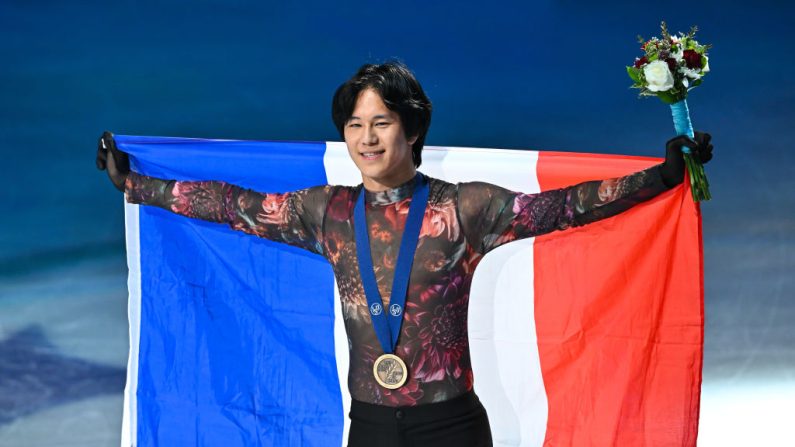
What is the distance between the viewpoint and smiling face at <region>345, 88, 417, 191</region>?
8.96 feet

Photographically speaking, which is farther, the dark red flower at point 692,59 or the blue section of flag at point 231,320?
the blue section of flag at point 231,320

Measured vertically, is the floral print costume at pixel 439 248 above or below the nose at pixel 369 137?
below

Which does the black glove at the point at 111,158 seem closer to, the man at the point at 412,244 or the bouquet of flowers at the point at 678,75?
the man at the point at 412,244

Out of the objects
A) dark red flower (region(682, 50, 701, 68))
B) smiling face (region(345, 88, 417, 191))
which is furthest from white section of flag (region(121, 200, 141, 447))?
dark red flower (region(682, 50, 701, 68))

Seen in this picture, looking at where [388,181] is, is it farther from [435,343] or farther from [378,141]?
[435,343]

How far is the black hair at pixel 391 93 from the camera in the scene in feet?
9.02

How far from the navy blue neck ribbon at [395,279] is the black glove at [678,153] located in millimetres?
631

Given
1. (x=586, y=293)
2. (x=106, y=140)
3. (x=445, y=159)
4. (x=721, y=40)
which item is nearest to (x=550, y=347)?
(x=586, y=293)

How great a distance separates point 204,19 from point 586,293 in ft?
8.60

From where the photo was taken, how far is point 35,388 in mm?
5098

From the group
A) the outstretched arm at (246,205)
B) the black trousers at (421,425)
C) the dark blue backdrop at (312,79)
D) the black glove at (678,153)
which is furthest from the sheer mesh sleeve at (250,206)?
the dark blue backdrop at (312,79)

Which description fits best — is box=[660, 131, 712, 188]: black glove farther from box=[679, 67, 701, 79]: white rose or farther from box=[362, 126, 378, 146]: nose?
box=[362, 126, 378, 146]: nose

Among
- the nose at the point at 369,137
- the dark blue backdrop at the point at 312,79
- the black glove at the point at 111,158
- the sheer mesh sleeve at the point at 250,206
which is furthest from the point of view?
the dark blue backdrop at the point at 312,79

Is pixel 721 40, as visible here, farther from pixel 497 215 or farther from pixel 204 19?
pixel 497 215
